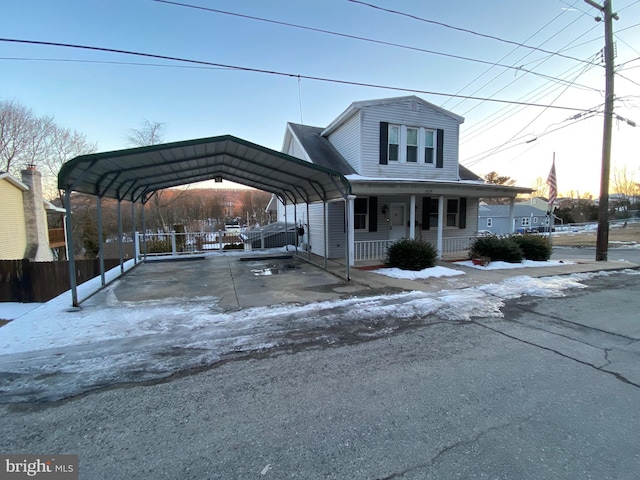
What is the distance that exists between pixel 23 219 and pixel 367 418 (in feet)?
68.5

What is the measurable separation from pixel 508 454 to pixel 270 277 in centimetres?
683

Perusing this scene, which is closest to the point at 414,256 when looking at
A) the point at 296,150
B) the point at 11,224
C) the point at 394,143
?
the point at 394,143

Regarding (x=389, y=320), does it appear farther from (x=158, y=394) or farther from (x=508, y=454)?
(x=158, y=394)

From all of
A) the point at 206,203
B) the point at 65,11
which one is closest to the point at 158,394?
the point at 65,11

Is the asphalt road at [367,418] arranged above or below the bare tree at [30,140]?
below

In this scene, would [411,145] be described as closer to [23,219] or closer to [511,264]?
[511,264]

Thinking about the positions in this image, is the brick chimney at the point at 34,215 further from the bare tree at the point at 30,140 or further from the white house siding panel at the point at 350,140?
the white house siding panel at the point at 350,140

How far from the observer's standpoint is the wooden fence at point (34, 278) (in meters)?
9.35

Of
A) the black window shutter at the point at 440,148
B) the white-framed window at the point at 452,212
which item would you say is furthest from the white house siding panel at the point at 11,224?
the white-framed window at the point at 452,212

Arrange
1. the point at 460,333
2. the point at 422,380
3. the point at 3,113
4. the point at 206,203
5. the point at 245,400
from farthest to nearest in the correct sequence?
the point at 206,203
the point at 3,113
the point at 460,333
the point at 422,380
the point at 245,400

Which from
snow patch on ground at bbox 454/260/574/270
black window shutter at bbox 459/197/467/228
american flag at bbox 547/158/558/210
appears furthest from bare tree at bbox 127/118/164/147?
american flag at bbox 547/158/558/210

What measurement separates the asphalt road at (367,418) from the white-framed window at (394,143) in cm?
887

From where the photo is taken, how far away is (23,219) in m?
15.6

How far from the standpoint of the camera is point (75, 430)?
2336 mm
